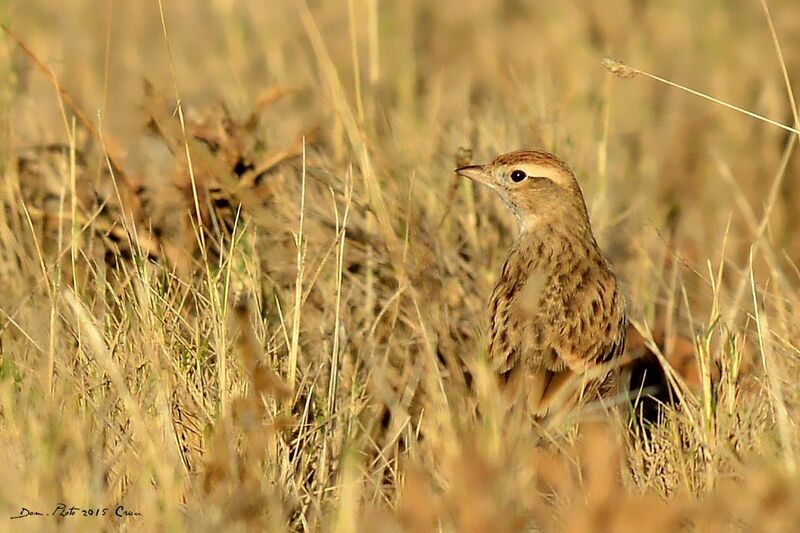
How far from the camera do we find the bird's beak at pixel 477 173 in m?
6.12

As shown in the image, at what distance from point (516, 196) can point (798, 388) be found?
5.87 ft

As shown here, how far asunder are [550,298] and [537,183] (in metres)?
0.70

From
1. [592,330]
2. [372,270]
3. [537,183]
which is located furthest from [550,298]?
[372,270]

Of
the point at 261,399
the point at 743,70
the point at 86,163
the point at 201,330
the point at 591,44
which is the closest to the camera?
Answer: the point at 261,399

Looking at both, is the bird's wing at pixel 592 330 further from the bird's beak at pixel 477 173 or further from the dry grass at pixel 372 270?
the bird's beak at pixel 477 173

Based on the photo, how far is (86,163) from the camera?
6.68 meters

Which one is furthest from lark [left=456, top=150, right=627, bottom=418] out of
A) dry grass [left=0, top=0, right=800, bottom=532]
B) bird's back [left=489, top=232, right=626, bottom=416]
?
dry grass [left=0, top=0, right=800, bottom=532]

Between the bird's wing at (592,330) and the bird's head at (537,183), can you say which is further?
the bird's head at (537,183)

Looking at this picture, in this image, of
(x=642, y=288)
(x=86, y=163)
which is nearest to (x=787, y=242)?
(x=642, y=288)

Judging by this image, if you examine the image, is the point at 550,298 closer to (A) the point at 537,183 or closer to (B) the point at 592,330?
(B) the point at 592,330

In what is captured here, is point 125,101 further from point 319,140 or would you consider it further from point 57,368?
point 57,368

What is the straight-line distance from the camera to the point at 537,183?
6152 millimetres

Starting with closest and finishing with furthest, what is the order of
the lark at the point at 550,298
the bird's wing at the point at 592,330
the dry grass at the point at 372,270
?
the dry grass at the point at 372,270, the lark at the point at 550,298, the bird's wing at the point at 592,330

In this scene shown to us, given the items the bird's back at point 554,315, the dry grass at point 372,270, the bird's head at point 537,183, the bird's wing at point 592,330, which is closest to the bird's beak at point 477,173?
the bird's head at point 537,183
